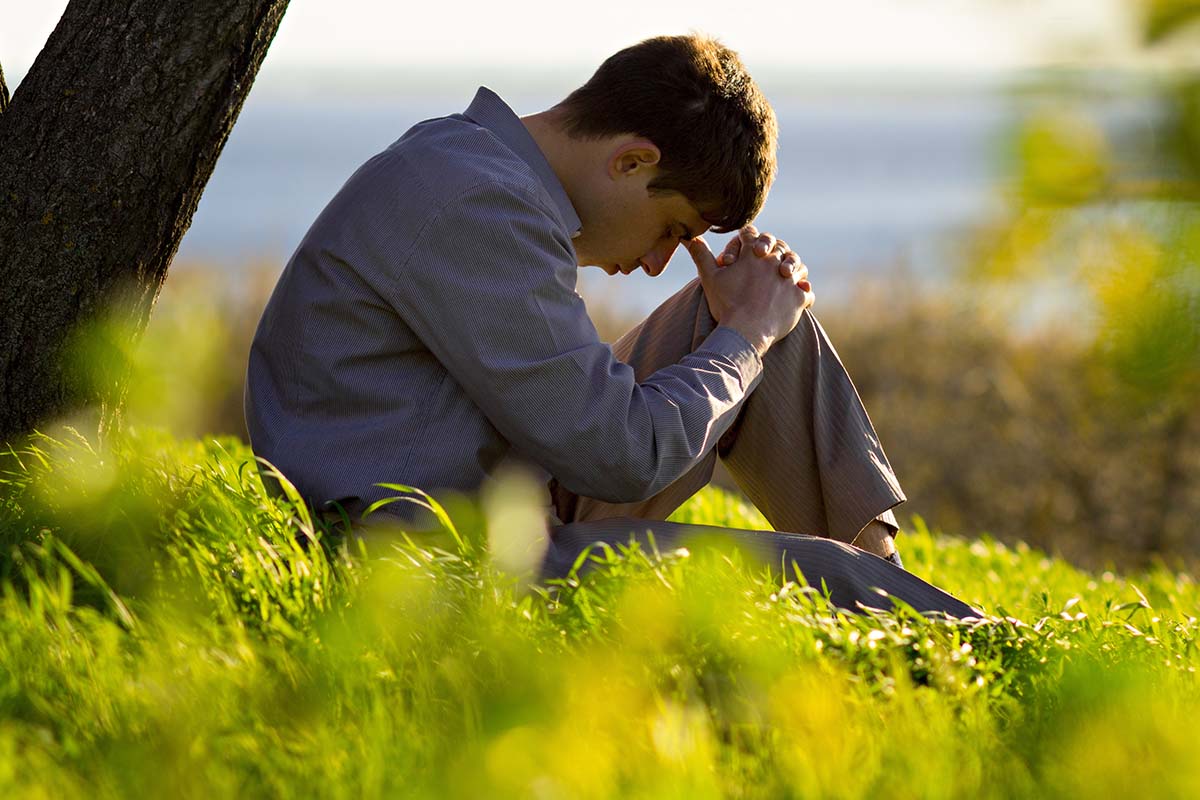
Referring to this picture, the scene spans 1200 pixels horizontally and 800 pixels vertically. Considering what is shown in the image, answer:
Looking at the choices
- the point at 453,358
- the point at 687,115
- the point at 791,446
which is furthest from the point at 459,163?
the point at 791,446

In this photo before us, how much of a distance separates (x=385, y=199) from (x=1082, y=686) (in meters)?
1.53

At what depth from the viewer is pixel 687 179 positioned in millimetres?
2695

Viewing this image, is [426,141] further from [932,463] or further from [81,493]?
[932,463]

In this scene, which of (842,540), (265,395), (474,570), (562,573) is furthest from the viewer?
(842,540)

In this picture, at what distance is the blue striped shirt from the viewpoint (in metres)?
2.39

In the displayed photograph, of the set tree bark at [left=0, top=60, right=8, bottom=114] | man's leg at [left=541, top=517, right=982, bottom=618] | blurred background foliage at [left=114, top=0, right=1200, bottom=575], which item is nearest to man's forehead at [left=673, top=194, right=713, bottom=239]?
man's leg at [left=541, top=517, right=982, bottom=618]

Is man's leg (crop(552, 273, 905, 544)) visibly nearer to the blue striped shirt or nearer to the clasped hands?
the clasped hands

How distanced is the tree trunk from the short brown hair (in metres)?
0.77

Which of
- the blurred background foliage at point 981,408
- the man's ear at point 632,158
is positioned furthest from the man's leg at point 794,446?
the blurred background foliage at point 981,408

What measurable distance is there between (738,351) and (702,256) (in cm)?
32

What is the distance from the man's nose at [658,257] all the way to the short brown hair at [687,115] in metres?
0.13

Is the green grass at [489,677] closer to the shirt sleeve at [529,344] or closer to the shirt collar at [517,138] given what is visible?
the shirt sleeve at [529,344]

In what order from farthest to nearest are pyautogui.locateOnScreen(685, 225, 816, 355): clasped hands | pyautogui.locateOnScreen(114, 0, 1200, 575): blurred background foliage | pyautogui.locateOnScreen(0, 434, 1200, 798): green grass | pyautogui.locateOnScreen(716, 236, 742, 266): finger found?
pyautogui.locateOnScreen(114, 0, 1200, 575): blurred background foliage → pyautogui.locateOnScreen(716, 236, 742, 266): finger → pyautogui.locateOnScreen(685, 225, 816, 355): clasped hands → pyautogui.locateOnScreen(0, 434, 1200, 798): green grass

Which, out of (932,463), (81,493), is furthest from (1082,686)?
(932,463)
